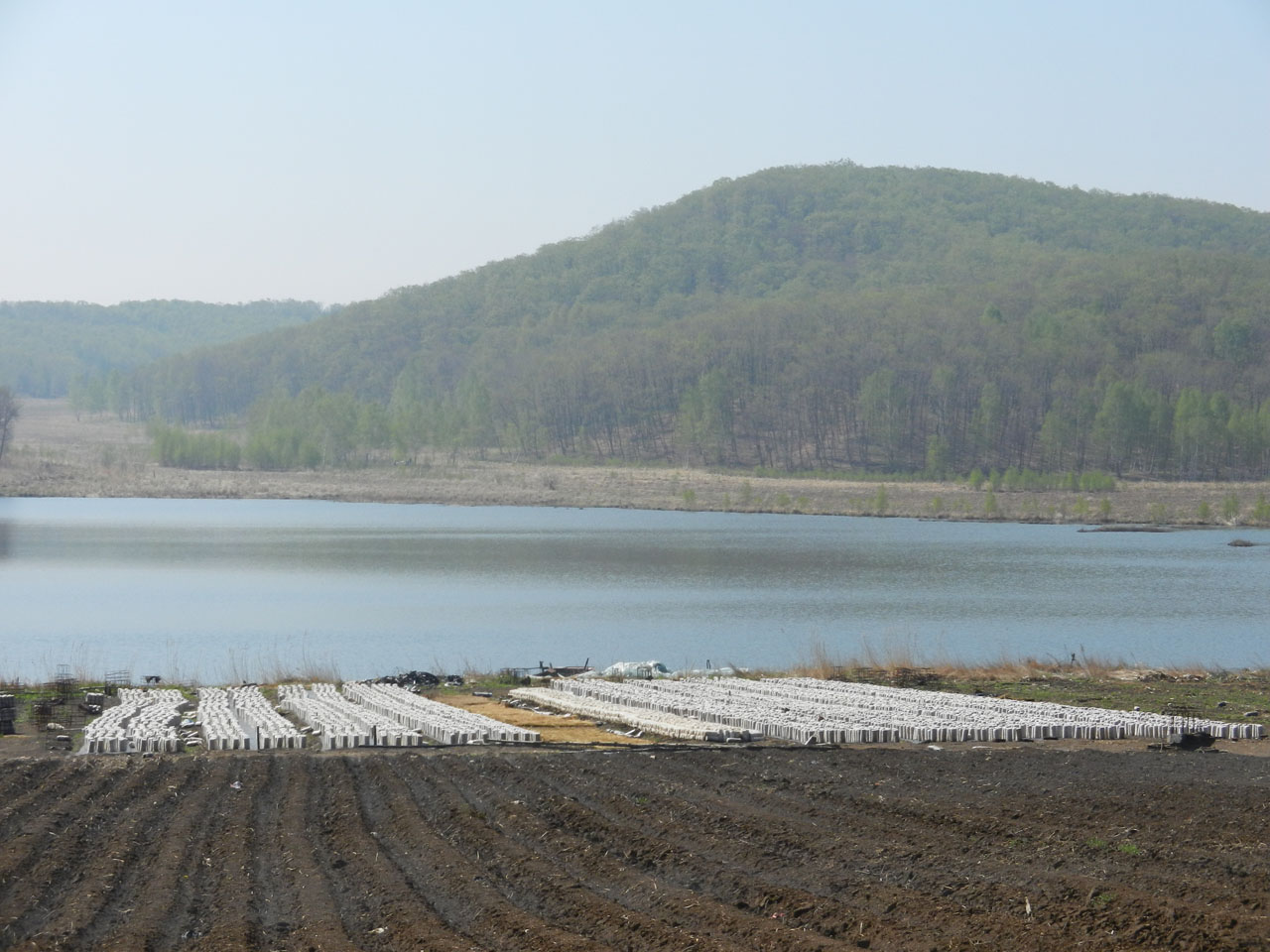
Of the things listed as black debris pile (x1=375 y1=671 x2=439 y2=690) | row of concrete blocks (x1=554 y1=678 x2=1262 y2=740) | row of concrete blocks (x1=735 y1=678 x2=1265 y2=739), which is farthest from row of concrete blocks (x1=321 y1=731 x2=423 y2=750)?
black debris pile (x1=375 y1=671 x2=439 y2=690)

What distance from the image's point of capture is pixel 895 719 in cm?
2083

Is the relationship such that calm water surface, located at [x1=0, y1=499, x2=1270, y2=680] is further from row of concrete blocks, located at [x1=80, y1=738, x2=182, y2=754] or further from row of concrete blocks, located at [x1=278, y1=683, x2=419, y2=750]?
row of concrete blocks, located at [x1=80, y1=738, x2=182, y2=754]

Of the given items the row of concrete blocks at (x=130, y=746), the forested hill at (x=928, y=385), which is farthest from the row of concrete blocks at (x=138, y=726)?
the forested hill at (x=928, y=385)

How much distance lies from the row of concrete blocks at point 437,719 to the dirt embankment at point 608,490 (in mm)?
75579

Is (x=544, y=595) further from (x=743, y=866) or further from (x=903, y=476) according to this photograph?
(x=903, y=476)

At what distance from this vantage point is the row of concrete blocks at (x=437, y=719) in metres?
19.3

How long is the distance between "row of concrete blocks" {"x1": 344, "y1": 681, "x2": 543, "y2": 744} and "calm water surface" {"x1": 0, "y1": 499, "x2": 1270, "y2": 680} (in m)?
6.27

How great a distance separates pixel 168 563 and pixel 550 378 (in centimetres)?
8857

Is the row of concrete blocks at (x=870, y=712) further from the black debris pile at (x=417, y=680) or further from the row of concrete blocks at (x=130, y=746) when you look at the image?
the row of concrete blocks at (x=130, y=746)

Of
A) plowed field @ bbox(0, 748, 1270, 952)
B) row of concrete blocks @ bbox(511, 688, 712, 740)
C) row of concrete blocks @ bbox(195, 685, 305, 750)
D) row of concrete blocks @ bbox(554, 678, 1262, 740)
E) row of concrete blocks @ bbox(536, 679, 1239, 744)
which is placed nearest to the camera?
plowed field @ bbox(0, 748, 1270, 952)

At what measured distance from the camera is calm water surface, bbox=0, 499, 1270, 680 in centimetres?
3656

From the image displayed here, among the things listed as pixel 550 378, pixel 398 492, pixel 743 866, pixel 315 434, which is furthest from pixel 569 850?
pixel 550 378

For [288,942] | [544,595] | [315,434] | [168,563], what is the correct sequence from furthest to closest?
[315,434] → [168,563] → [544,595] → [288,942]

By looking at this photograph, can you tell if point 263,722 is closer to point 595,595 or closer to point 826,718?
point 826,718
